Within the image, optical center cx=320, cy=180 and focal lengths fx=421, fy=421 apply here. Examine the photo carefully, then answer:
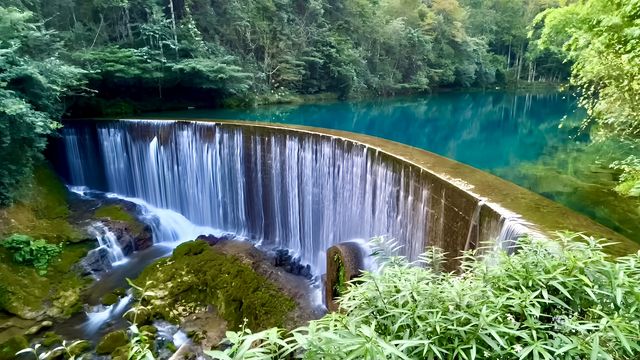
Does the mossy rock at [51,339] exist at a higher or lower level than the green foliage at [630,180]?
lower

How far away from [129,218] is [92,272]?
6.46 ft

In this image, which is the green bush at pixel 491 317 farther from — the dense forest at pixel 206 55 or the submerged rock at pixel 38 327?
the dense forest at pixel 206 55

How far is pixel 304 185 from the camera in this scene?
371 inches

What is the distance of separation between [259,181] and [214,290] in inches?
121

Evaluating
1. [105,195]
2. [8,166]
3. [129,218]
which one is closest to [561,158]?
[129,218]

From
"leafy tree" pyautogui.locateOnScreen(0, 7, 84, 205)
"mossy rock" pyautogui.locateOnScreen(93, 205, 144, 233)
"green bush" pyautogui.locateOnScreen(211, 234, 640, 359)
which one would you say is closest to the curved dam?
"mossy rock" pyautogui.locateOnScreen(93, 205, 144, 233)

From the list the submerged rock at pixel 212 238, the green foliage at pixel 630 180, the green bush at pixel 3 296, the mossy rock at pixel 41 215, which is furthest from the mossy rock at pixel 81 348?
the green foliage at pixel 630 180

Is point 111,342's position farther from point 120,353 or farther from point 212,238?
point 212,238

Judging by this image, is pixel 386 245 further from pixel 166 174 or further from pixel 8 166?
pixel 166 174

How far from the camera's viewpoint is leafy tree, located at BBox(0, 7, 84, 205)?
8125 millimetres

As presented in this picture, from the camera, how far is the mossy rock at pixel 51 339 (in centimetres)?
682

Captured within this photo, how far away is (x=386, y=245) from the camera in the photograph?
2.48 metres

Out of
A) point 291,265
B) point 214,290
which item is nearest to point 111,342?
point 214,290

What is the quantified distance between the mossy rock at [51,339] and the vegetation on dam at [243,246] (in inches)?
0.8
